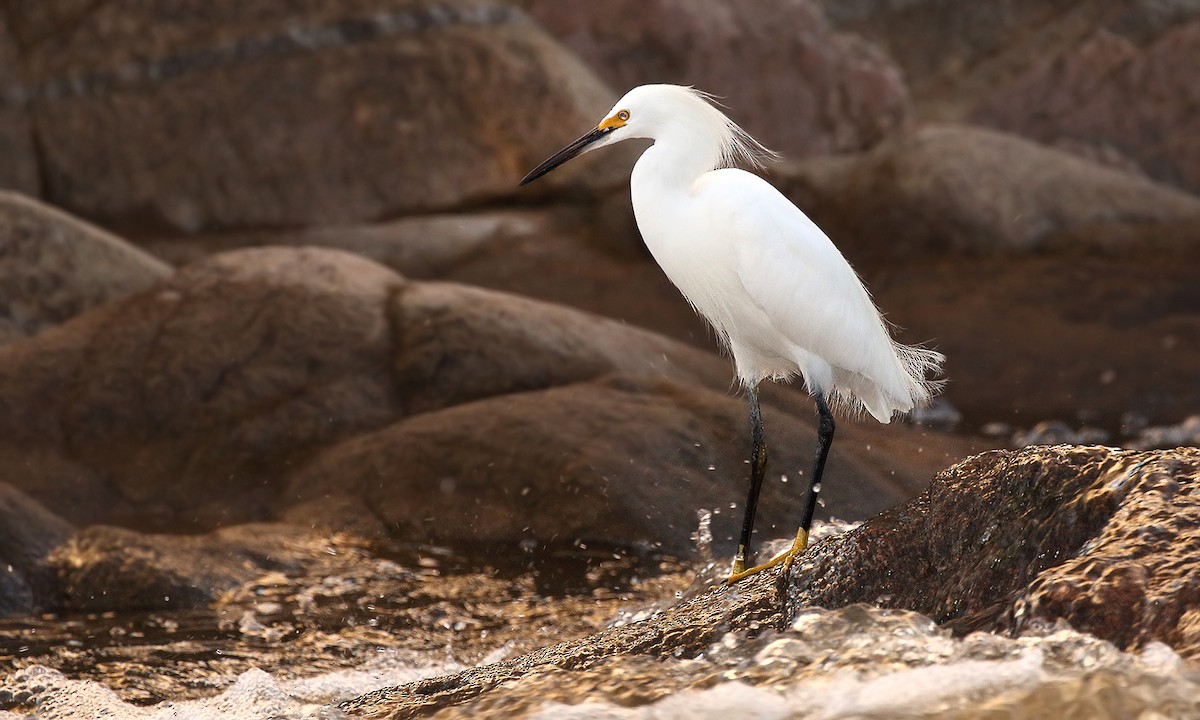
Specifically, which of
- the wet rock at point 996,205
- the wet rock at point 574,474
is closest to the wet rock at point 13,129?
the wet rock at point 574,474

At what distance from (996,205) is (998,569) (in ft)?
23.9

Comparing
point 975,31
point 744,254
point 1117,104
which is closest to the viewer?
point 744,254

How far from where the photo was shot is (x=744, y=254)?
161 inches

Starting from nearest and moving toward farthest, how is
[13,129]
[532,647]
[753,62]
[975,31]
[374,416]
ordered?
[532,647] < [374,416] < [13,129] < [753,62] < [975,31]

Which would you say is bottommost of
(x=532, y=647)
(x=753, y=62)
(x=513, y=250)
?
(x=532, y=647)

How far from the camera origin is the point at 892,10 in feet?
47.1

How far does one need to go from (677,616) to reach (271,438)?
2.91 metres

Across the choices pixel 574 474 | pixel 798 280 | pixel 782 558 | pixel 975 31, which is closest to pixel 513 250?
pixel 574 474

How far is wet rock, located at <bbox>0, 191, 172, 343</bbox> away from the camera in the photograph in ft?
23.7

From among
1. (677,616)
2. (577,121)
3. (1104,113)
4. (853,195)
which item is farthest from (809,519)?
(1104,113)

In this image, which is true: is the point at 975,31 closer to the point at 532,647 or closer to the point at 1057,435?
the point at 1057,435

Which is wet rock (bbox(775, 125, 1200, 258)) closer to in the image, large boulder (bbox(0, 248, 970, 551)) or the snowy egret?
large boulder (bbox(0, 248, 970, 551))

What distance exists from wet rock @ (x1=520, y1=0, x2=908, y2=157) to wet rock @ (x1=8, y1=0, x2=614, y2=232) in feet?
3.62

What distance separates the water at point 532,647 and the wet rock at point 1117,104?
28.3ft
